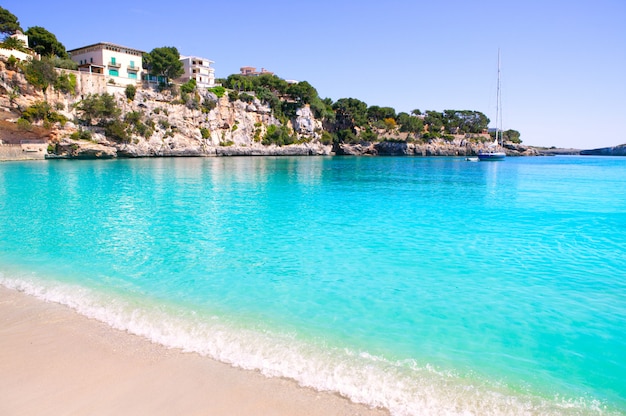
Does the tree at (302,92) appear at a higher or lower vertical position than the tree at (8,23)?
lower

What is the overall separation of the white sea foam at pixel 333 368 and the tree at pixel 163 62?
222ft

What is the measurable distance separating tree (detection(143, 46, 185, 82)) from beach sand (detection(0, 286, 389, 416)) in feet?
225

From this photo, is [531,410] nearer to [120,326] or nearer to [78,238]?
[120,326]

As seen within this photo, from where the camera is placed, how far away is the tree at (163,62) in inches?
2547

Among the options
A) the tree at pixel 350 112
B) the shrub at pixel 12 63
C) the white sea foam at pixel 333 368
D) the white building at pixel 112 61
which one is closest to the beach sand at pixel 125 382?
the white sea foam at pixel 333 368

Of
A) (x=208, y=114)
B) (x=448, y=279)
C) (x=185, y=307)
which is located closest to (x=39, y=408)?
(x=185, y=307)

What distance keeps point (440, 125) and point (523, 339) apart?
111 meters

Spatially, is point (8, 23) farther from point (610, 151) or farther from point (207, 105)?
point (610, 151)

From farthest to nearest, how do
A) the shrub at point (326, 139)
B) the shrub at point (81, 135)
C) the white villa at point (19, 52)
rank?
the shrub at point (326, 139), the shrub at point (81, 135), the white villa at point (19, 52)

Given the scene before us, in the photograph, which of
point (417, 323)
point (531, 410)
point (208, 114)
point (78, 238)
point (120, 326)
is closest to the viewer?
point (531, 410)

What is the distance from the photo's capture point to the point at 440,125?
108562mm

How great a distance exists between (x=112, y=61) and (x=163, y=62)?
7796 mm

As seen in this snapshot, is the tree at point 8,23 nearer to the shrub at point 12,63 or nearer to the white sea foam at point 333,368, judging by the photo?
the shrub at point 12,63

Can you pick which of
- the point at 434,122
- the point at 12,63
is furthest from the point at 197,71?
the point at 434,122
